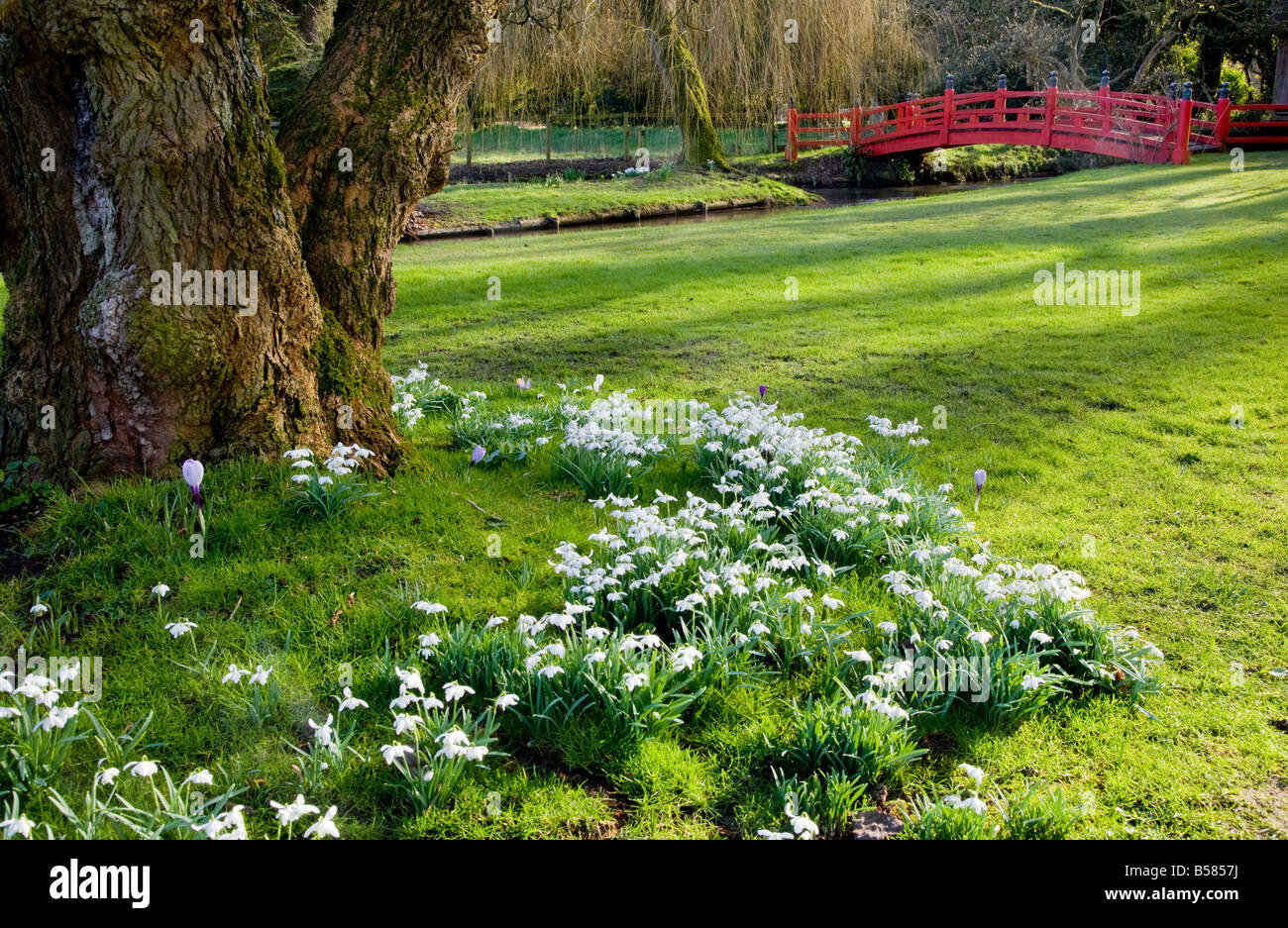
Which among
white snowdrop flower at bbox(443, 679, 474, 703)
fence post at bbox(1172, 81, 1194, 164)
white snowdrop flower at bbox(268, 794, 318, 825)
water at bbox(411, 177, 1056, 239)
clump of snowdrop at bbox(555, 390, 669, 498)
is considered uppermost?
fence post at bbox(1172, 81, 1194, 164)

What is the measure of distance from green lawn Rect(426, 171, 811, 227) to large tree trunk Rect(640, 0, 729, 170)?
1.42 m

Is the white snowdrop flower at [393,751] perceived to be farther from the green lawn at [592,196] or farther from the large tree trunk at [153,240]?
the green lawn at [592,196]

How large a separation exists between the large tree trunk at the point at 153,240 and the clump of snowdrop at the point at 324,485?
24 centimetres

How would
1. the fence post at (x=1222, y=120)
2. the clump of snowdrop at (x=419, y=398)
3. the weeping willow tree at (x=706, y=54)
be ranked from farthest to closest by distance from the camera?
the fence post at (x=1222, y=120) → the weeping willow tree at (x=706, y=54) → the clump of snowdrop at (x=419, y=398)

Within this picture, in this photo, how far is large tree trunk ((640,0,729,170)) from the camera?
21.7m

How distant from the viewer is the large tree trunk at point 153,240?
4211mm

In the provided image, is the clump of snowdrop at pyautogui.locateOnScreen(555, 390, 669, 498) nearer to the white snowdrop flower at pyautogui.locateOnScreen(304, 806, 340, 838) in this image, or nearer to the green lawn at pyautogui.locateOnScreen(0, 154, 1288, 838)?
the green lawn at pyautogui.locateOnScreen(0, 154, 1288, 838)

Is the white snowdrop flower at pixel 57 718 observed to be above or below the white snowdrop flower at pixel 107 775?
above

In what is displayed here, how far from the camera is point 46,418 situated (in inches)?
181

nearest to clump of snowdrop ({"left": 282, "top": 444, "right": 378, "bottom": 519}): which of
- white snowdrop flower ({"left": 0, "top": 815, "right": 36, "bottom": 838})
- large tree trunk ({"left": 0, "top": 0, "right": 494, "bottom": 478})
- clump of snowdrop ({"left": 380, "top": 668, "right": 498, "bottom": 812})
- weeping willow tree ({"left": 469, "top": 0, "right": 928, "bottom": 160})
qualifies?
large tree trunk ({"left": 0, "top": 0, "right": 494, "bottom": 478})

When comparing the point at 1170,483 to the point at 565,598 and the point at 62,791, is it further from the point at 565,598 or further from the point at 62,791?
the point at 62,791

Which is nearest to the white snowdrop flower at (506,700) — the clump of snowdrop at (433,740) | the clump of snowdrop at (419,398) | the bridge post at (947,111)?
the clump of snowdrop at (433,740)

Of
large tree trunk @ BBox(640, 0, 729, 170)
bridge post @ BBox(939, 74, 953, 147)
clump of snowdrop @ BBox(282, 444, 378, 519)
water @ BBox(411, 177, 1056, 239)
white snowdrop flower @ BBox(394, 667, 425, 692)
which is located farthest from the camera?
bridge post @ BBox(939, 74, 953, 147)

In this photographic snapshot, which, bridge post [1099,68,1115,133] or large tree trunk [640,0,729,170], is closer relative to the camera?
A: large tree trunk [640,0,729,170]
